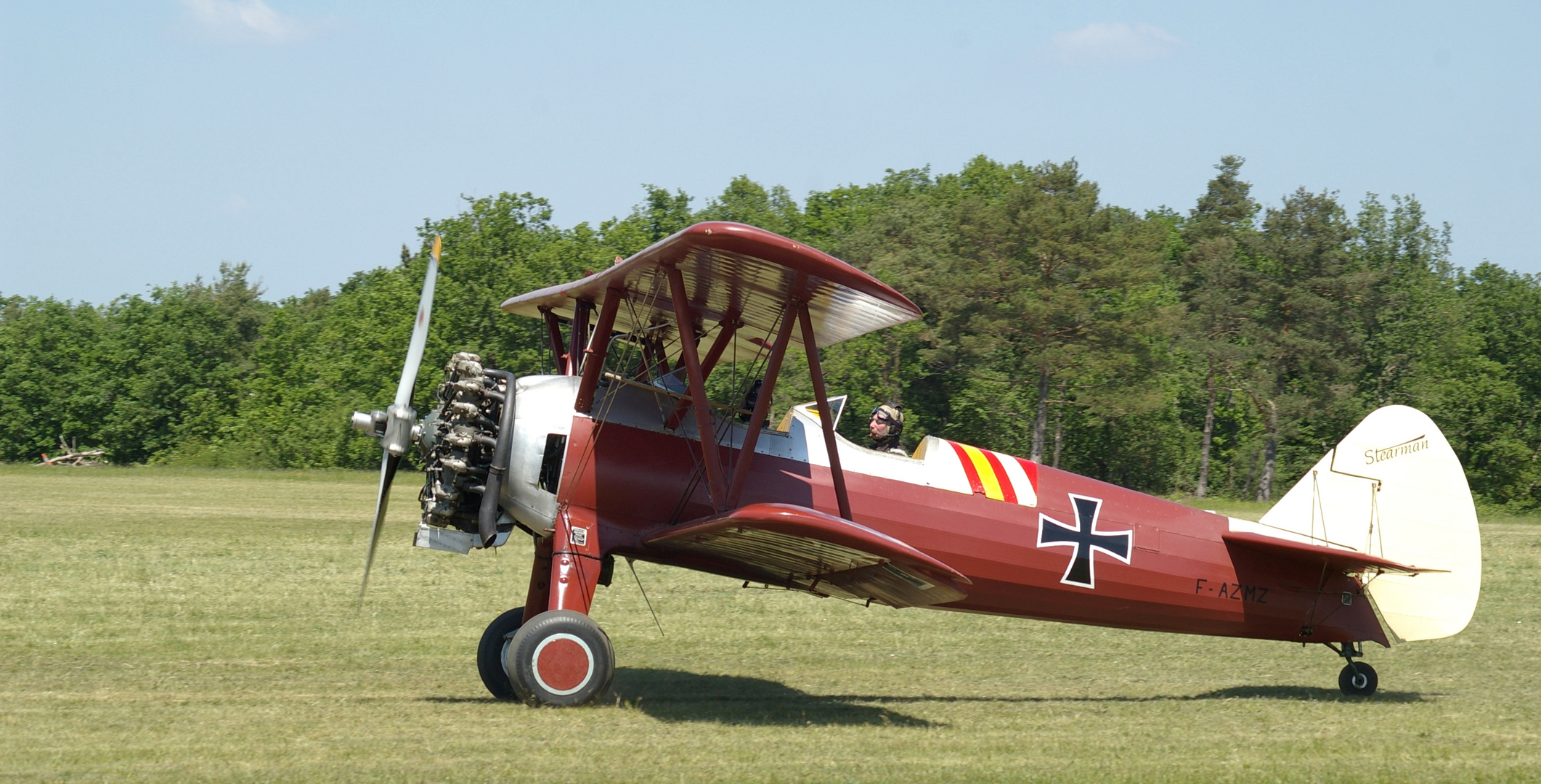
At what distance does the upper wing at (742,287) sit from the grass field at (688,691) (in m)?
2.75

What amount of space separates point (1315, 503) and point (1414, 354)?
163ft

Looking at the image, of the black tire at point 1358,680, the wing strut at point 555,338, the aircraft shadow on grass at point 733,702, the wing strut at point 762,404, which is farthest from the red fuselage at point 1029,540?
the wing strut at point 555,338

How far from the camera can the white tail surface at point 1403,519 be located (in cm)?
1004

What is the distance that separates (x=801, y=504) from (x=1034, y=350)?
124ft

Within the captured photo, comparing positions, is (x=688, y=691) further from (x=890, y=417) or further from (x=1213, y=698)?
(x=1213, y=698)

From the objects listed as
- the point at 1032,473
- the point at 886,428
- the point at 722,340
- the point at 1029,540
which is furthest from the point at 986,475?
the point at 722,340

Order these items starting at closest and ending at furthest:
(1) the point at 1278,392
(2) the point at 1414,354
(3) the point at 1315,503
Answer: (3) the point at 1315,503 < (1) the point at 1278,392 < (2) the point at 1414,354

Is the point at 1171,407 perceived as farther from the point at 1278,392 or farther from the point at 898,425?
the point at 898,425

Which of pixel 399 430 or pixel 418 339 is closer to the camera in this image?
pixel 399 430

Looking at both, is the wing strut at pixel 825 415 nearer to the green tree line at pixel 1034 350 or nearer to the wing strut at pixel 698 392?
the wing strut at pixel 698 392

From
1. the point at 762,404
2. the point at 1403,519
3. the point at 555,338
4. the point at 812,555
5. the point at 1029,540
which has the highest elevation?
the point at 555,338

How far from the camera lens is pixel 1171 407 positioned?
171 ft

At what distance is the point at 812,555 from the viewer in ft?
26.2

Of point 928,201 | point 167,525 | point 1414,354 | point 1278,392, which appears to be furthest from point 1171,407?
point 167,525
